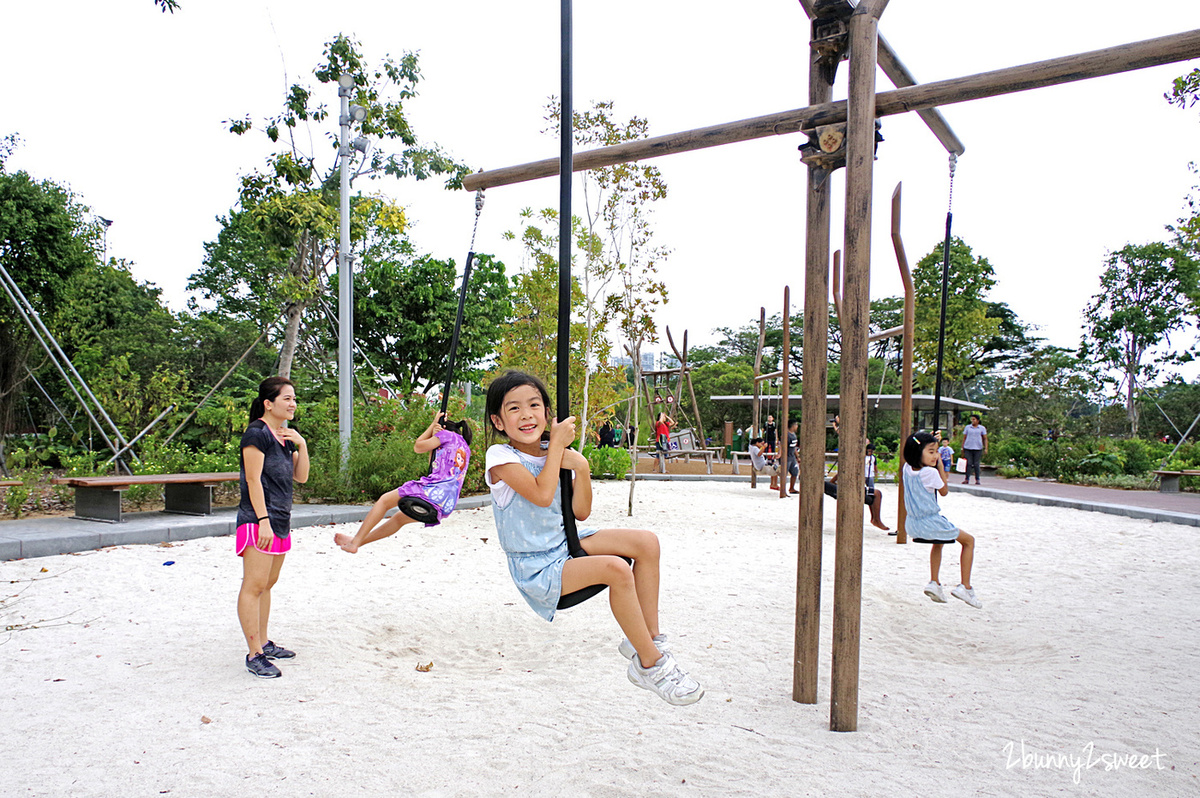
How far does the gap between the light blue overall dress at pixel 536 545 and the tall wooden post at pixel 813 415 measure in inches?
50.2

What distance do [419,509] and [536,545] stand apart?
200 centimetres

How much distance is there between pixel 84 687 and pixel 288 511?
47.1 inches

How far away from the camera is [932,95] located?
11.4 ft

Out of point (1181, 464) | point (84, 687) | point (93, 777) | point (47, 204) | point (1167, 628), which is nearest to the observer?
point (93, 777)

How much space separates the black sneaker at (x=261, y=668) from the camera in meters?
3.80

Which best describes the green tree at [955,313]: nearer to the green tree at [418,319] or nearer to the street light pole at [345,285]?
the green tree at [418,319]

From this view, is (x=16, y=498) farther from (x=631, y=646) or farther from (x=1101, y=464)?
(x=1101, y=464)

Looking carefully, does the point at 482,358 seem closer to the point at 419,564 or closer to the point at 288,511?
the point at 419,564

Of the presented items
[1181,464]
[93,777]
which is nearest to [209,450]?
[93,777]

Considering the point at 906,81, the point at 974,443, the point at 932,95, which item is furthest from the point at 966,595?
the point at 974,443

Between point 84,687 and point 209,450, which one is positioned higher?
point 209,450

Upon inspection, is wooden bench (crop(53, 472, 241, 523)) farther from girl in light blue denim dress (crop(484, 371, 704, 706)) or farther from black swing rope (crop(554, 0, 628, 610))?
black swing rope (crop(554, 0, 628, 610))

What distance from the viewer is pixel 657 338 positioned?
37.6 ft

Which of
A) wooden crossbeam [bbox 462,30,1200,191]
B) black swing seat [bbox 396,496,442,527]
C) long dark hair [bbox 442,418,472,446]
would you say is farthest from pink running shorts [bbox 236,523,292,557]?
wooden crossbeam [bbox 462,30,1200,191]
